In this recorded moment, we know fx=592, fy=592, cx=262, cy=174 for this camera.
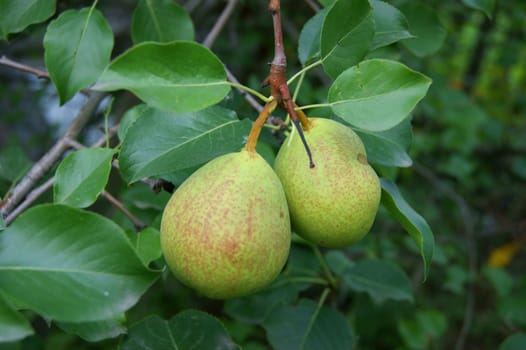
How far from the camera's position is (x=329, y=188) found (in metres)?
1.01

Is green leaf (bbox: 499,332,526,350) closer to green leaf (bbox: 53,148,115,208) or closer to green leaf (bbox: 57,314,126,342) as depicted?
green leaf (bbox: 57,314,126,342)

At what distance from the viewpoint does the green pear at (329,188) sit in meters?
1.02

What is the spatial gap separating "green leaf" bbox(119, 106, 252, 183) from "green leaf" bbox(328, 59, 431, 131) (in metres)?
0.19

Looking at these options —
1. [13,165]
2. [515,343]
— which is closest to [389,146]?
[13,165]

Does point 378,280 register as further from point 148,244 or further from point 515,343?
point 148,244

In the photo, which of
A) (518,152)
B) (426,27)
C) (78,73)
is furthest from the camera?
(518,152)

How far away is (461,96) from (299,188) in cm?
274

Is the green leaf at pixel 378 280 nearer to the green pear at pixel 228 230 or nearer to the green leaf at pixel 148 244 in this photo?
the green leaf at pixel 148 244

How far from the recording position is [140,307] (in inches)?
132

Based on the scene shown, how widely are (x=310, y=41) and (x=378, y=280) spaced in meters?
0.95

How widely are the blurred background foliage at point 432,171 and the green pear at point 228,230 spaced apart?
1021 mm

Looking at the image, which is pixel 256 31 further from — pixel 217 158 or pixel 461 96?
pixel 217 158

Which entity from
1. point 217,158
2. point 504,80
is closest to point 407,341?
point 217,158

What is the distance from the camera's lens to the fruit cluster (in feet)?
3.00
